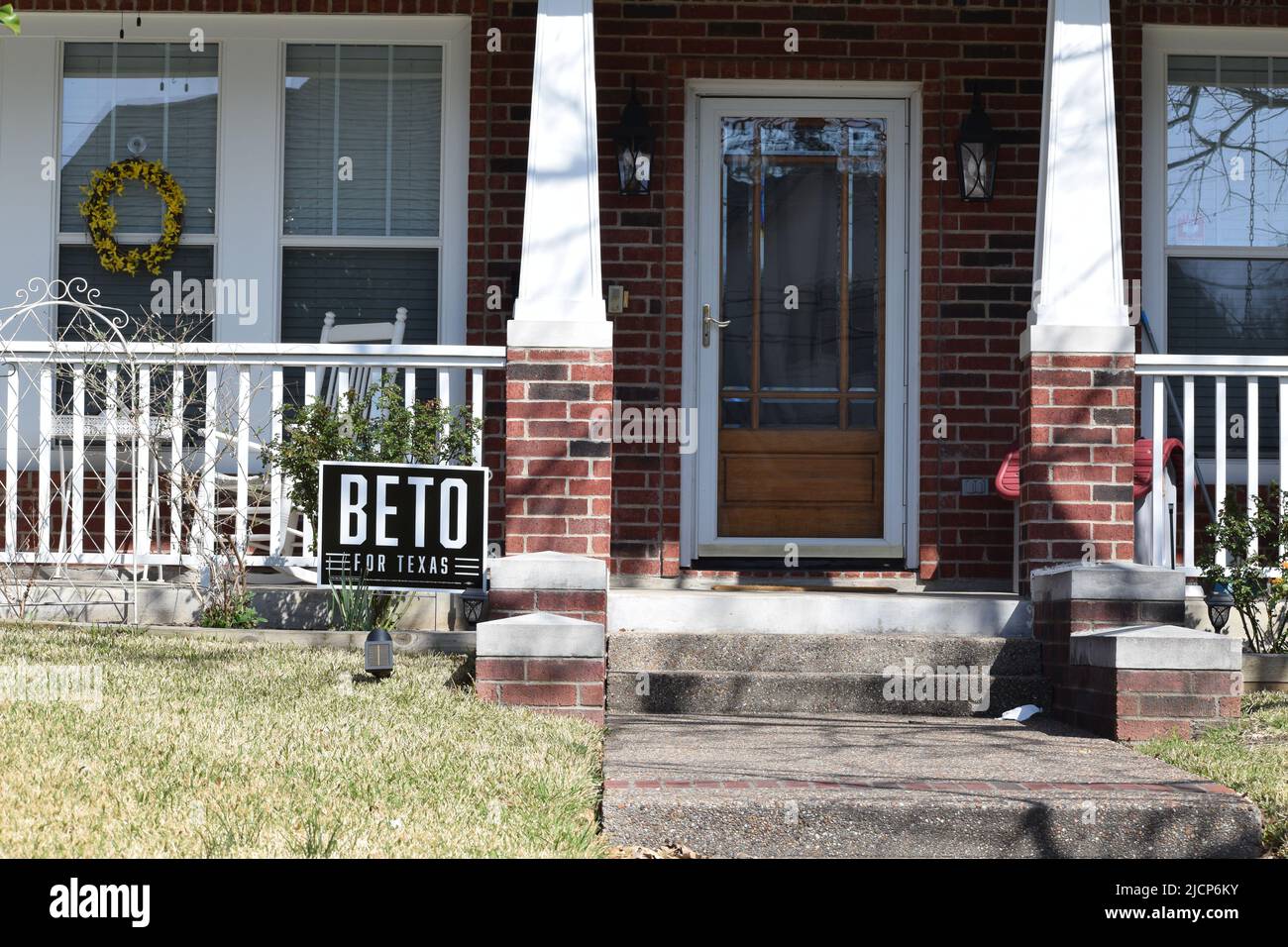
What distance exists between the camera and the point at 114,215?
24.9ft

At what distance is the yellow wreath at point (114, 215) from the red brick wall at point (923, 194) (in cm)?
107

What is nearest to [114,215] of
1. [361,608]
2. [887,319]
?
[361,608]

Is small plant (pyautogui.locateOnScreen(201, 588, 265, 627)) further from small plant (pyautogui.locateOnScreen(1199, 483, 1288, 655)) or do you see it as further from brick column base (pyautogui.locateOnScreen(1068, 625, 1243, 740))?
small plant (pyautogui.locateOnScreen(1199, 483, 1288, 655))

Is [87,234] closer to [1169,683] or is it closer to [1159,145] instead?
[1159,145]

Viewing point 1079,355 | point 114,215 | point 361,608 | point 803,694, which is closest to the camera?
point 803,694

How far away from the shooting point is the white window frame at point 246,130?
7.56m

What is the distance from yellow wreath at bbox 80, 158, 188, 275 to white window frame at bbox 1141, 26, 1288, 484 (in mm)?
5037

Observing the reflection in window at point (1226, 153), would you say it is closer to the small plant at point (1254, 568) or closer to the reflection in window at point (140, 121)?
the small plant at point (1254, 568)

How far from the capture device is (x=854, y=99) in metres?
7.49

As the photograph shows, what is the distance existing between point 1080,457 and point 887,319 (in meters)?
1.97

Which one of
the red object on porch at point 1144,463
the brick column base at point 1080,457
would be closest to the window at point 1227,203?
the red object on porch at point 1144,463

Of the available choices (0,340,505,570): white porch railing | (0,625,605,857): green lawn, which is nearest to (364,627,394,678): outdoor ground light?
(0,625,605,857): green lawn
